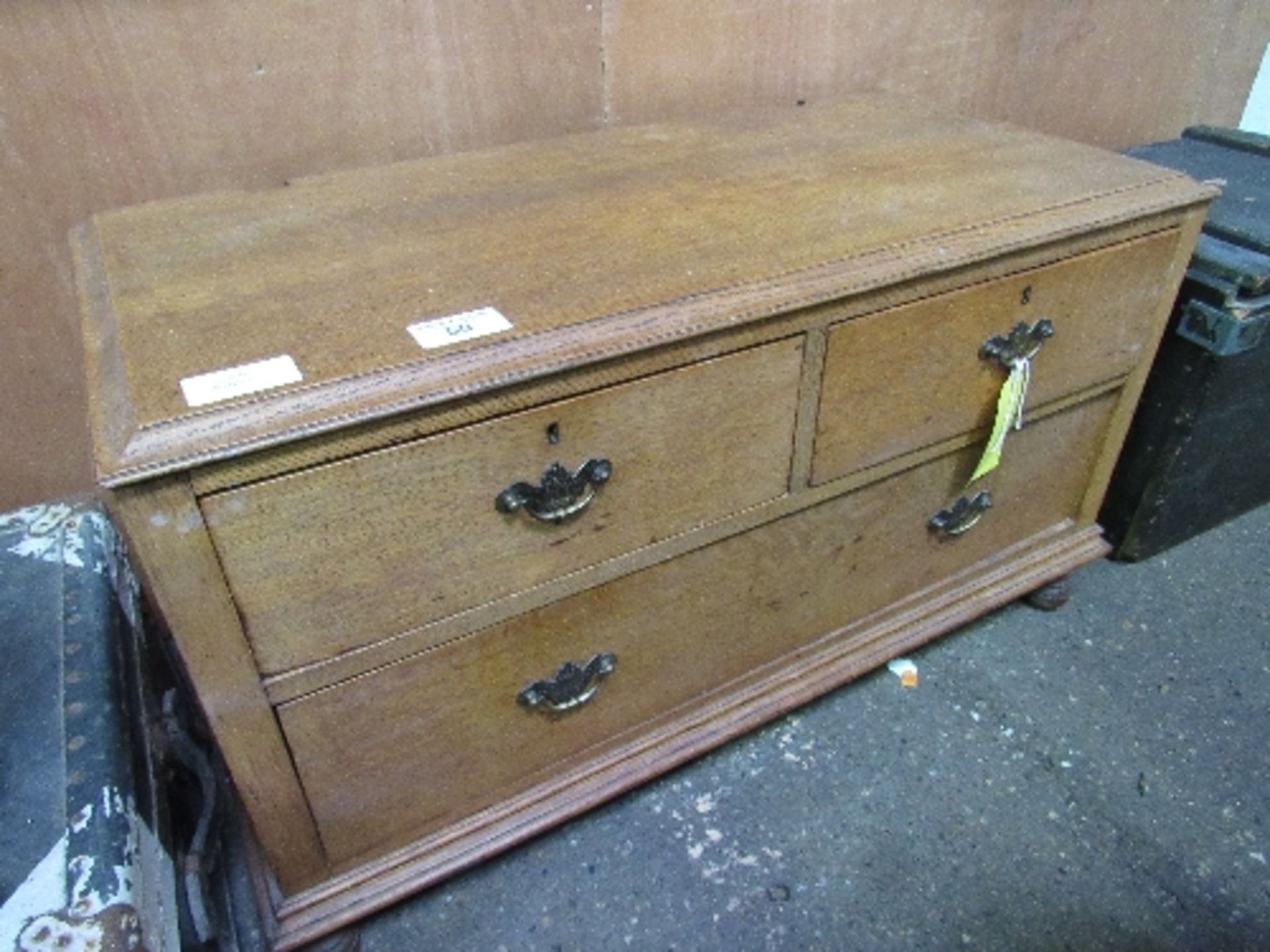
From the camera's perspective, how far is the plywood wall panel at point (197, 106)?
99 centimetres

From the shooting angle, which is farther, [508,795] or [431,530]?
[508,795]

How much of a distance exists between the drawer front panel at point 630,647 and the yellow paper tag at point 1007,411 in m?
0.04

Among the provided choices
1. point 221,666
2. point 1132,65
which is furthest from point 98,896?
point 1132,65

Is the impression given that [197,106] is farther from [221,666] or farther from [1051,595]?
[1051,595]

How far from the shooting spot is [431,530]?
2.55 ft

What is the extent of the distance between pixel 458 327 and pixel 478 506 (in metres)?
0.15

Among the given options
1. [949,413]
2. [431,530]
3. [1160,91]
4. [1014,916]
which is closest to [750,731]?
[1014,916]

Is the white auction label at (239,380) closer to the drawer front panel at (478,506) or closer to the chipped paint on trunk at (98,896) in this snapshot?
the drawer front panel at (478,506)

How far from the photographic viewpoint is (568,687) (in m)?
0.97

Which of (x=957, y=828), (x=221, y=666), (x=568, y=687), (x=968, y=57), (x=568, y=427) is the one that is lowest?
(x=957, y=828)

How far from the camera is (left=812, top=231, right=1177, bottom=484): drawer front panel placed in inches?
36.8

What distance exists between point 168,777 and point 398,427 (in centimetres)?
61

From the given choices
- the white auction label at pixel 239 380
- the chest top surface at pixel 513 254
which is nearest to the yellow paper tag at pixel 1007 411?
the chest top surface at pixel 513 254

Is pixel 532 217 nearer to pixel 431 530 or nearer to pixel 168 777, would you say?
pixel 431 530
